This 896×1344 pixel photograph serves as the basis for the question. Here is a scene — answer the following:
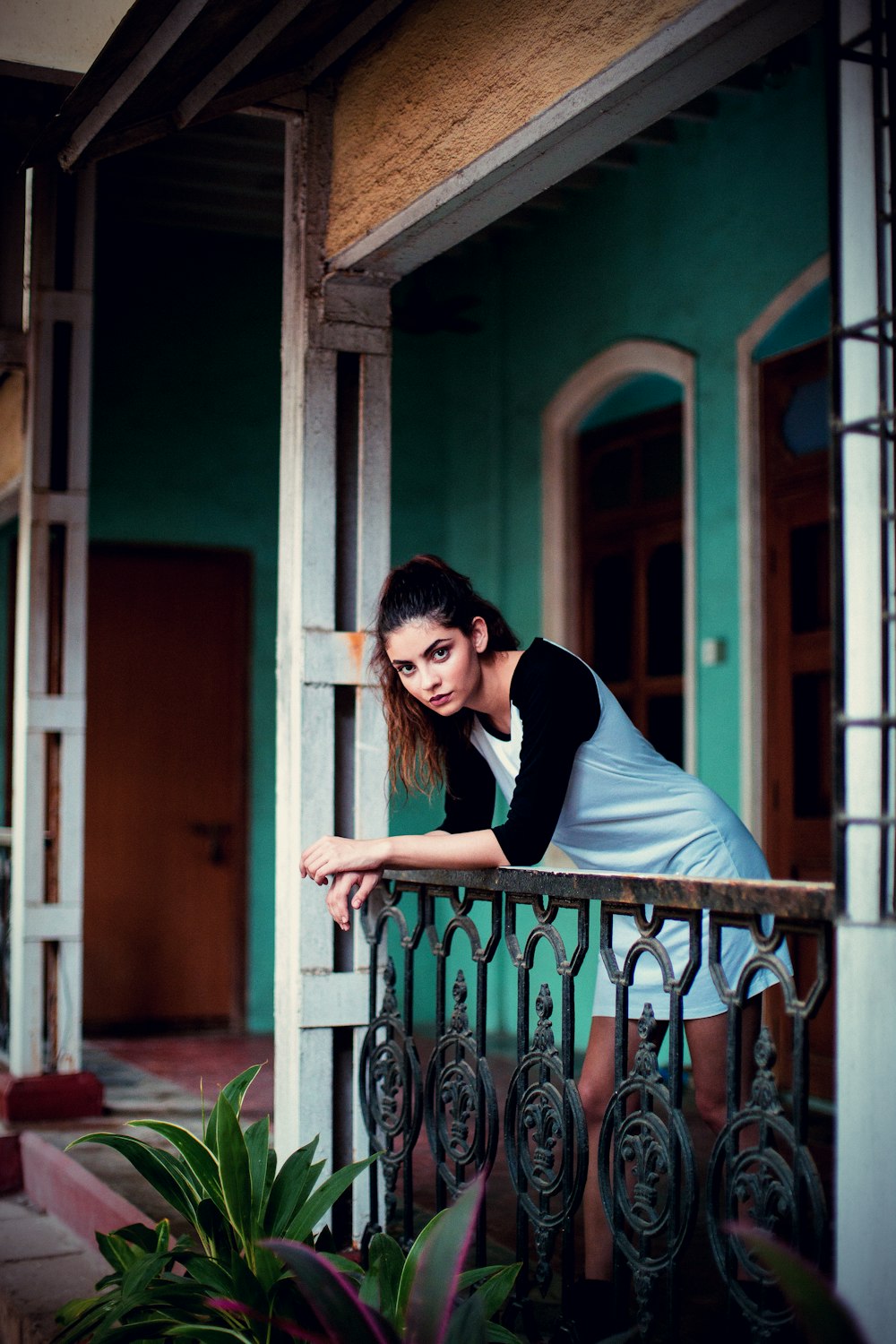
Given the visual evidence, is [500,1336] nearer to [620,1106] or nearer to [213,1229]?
[620,1106]

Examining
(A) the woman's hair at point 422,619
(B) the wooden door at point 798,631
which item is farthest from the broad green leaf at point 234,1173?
(B) the wooden door at point 798,631

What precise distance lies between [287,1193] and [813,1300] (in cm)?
175

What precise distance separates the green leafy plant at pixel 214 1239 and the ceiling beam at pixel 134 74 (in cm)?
236

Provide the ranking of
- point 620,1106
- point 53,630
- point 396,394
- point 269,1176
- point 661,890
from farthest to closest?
point 396,394 → point 53,630 → point 269,1176 → point 620,1106 → point 661,890

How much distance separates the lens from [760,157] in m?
6.64

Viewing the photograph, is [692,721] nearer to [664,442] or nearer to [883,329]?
[664,442]

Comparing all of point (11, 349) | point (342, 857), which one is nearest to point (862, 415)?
point (342, 857)

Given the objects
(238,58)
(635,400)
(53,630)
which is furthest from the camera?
(635,400)

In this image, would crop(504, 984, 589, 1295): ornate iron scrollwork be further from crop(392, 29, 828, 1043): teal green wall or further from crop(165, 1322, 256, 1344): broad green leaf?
crop(392, 29, 828, 1043): teal green wall

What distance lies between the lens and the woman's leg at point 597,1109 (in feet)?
10.3

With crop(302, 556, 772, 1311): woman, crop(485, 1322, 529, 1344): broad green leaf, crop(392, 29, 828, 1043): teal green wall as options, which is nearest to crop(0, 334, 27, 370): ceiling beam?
crop(392, 29, 828, 1043): teal green wall

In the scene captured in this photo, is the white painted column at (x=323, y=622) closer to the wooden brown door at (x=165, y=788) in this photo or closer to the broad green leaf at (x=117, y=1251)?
the broad green leaf at (x=117, y=1251)

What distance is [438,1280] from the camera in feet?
7.74

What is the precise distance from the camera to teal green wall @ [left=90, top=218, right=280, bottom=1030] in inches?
344
